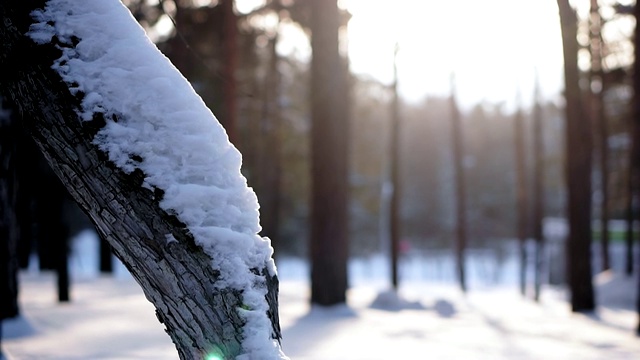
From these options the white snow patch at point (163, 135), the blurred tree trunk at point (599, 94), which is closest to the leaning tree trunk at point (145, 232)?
the white snow patch at point (163, 135)

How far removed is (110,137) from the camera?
9.26 ft

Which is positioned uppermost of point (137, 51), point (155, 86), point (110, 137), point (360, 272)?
point (137, 51)

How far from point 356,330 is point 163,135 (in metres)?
6.55

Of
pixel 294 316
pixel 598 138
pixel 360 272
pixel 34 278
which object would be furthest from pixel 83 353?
pixel 360 272

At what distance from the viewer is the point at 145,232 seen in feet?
9.19

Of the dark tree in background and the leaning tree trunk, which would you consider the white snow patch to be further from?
the dark tree in background

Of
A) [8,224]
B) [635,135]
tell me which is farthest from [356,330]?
[635,135]

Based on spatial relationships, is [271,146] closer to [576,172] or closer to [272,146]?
[272,146]

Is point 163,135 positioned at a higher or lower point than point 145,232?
higher

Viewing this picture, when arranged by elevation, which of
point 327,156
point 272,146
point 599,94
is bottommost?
point 327,156

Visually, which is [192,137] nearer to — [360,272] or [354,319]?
[354,319]

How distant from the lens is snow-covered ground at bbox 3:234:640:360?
281 inches

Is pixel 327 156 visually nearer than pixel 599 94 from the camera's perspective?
Yes

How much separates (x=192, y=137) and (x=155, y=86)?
1.00ft
